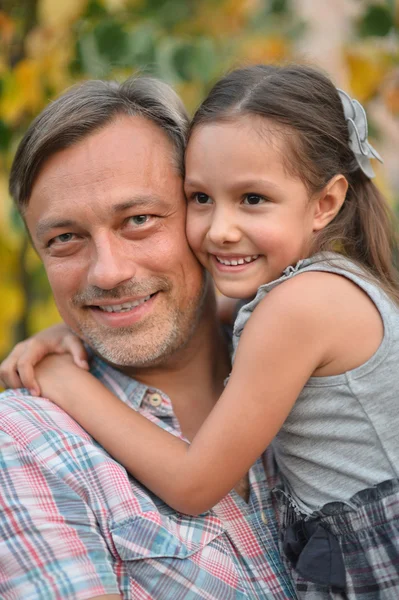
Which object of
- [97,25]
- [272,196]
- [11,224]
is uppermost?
[97,25]


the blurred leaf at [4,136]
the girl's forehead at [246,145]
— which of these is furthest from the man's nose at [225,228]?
the blurred leaf at [4,136]

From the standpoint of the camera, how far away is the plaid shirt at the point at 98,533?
1.81 m

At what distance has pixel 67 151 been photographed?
7.55ft

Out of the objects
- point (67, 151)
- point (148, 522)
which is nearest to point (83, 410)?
point (148, 522)

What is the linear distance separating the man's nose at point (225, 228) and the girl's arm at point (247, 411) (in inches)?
7.8

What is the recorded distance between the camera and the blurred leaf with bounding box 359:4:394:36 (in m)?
3.20

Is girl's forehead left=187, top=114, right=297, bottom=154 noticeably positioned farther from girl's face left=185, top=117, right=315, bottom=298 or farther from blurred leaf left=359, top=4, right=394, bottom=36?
blurred leaf left=359, top=4, right=394, bottom=36

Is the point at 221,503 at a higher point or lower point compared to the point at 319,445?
lower

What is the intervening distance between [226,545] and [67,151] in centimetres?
118

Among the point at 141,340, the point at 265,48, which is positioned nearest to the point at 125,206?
the point at 141,340

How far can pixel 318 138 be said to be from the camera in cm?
215

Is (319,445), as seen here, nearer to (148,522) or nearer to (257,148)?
(148,522)

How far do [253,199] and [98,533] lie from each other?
92cm

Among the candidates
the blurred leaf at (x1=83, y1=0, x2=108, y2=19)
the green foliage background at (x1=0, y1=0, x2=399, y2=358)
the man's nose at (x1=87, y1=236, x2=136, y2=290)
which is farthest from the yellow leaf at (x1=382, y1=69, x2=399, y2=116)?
the man's nose at (x1=87, y1=236, x2=136, y2=290)
